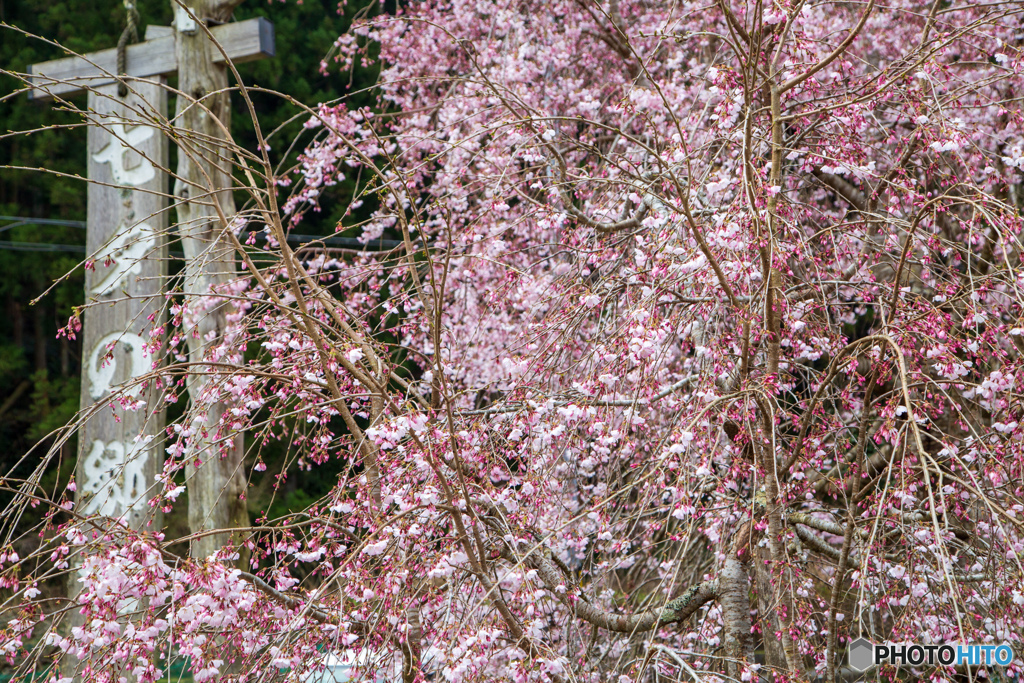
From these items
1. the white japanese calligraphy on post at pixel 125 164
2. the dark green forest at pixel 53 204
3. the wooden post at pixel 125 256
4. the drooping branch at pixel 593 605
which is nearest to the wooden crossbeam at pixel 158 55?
the wooden post at pixel 125 256

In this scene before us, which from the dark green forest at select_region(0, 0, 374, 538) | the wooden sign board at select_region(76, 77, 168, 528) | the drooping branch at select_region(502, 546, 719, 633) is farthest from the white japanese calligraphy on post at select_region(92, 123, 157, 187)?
the dark green forest at select_region(0, 0, 374, 538)

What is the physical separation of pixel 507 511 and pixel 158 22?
25.2 feet

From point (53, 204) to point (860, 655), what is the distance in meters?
8.80

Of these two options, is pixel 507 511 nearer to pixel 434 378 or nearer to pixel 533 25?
pixel 434 378

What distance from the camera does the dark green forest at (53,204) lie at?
7.75 meters

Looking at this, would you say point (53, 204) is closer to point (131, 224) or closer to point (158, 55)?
point (158, 55)

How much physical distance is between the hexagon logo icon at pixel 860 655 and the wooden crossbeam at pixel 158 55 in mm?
3201

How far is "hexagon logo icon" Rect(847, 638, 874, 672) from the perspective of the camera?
234cm

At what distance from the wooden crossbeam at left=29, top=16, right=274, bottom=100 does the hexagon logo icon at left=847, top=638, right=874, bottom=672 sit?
3201 millimetres

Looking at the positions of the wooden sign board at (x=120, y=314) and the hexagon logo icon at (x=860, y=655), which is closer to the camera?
the hexagon logo icon at (x=860, y=655)

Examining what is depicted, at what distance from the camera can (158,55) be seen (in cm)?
364

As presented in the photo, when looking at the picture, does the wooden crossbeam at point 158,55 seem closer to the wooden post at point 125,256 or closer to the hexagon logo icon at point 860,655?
the wooden post at point 125,256

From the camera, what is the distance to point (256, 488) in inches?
306

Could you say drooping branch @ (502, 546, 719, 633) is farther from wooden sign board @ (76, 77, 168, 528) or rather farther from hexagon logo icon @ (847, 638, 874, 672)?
wooden sign board @ (76, 77, 168, 528)
